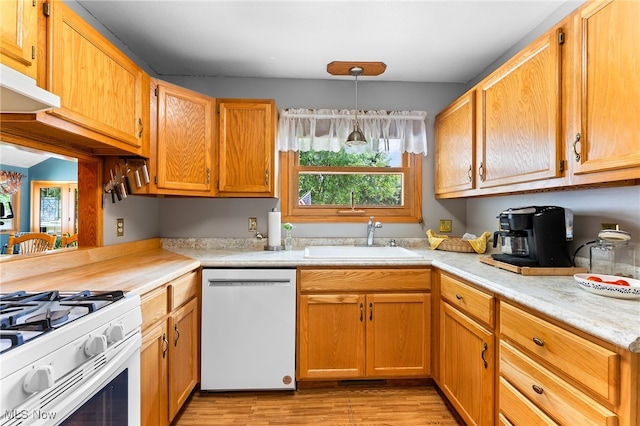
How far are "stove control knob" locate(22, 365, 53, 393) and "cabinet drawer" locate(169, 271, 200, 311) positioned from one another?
2.82 feet

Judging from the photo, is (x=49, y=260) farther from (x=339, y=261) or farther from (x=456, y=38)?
(x=456, y=38)

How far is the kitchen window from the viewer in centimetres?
262

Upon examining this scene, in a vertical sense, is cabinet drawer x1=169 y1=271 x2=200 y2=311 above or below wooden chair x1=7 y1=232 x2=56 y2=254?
below

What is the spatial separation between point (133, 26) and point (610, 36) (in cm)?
241

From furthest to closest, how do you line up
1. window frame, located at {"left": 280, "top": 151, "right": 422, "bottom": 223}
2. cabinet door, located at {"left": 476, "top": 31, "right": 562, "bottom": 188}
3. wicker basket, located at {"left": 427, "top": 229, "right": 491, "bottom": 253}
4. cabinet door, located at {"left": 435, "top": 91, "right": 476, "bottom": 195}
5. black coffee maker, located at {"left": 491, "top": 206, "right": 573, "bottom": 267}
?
window frame, located at {"left": 280, "top": 151, "right": 422, "bottom": 223}
wicker basket, located at {"left": 427, "top": 229, "right": 491, "bottom": 253}
cabinet door, located at {"left": 435, "top": 91, "right": 476, "bottom": 195}
black coffee maker, located at {"left": 491, "top": 206, "right": 573, "bottom": 267}
cabinet door, located at {"left": 476, "top": 31, "right": 562, "bottom": 188}

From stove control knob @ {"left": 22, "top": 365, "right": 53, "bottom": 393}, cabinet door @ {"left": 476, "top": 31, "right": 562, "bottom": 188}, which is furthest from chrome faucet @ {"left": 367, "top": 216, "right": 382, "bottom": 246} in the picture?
stove control knob @ {"left": 22, "top": 365, "right": 53, "bottom": 393}

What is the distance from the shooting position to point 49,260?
1.54m

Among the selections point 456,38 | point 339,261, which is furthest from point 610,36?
point 339,261

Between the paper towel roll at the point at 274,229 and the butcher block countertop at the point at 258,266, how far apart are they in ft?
0.44

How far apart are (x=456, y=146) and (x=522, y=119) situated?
0.68m

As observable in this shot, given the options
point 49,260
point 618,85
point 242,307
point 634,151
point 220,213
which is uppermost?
point 618,85

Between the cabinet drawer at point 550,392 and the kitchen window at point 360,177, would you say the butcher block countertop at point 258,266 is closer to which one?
the cabinet drawer at point 550,392

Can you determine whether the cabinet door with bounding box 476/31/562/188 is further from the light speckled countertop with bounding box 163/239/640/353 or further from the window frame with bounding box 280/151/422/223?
the window frame with bounding box 280/151/422/223

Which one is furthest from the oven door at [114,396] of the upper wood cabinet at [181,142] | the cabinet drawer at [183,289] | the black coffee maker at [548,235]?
the black coffee maker at [548,235]
